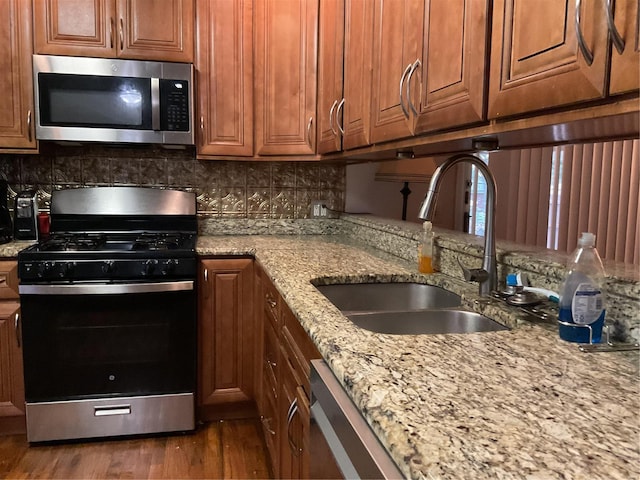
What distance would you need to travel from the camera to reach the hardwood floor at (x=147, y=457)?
86.0 inches

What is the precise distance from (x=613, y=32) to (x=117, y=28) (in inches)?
93.5

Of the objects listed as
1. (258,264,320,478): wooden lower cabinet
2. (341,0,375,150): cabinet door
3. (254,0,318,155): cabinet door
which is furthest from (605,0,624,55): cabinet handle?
(254,0,318,155): cabinet door

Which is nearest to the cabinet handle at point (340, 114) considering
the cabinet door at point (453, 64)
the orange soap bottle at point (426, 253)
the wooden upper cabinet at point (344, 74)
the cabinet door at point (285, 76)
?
the wooden upper cabinet at point (344, 74)

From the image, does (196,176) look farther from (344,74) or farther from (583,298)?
(583,298)

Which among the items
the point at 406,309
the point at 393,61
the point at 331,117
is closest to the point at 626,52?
the point at 393,61

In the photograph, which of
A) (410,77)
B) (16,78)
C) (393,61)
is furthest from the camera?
(16,78)

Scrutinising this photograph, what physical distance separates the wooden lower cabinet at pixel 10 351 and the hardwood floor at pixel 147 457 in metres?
0.15

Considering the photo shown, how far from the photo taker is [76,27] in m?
2.55

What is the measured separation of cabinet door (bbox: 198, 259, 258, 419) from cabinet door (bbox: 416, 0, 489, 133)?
50.9 inches

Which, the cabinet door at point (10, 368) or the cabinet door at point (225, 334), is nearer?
the cabinet door at point (10, 368)

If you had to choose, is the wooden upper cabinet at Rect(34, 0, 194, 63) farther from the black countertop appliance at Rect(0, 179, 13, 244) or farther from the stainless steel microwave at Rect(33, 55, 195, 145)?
the black countertop appliance at Rect(0, 179, 13, 244)

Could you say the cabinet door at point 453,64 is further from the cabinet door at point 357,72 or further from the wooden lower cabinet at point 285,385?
the wooden lower cabinet at point 285,385

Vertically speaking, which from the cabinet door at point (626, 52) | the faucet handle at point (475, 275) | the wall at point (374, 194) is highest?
the cabinet door at point (626, 52)

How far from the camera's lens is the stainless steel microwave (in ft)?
8.33
